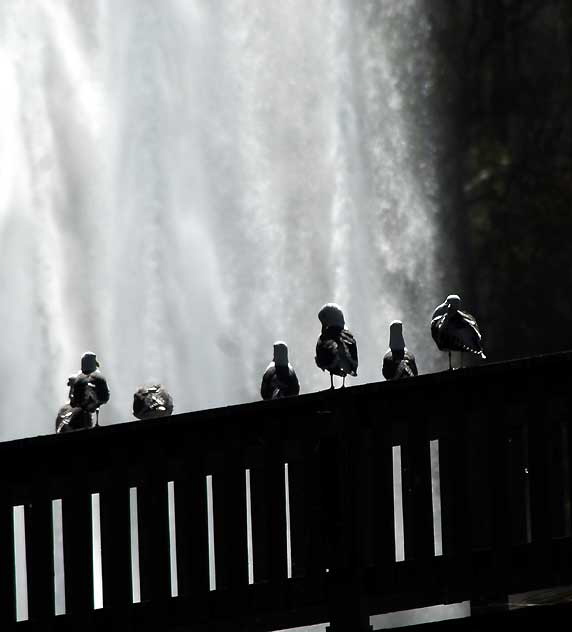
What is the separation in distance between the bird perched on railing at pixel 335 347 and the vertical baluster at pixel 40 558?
98.3 inches

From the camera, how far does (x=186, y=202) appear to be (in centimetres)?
2797

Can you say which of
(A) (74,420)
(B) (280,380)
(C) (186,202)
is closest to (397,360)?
(B) (280,380)

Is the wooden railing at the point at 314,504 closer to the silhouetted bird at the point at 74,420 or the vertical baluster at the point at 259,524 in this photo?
the vertical baluster at the point at 259,524

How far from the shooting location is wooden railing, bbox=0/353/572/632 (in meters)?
12.0

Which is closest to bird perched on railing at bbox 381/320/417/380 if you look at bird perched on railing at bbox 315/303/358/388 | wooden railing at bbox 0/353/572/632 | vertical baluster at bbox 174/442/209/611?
bird perched on railing at bbox 315/303/358/388

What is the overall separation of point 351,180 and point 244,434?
708 inches

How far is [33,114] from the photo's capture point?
90.4 ft

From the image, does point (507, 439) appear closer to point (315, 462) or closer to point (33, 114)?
point (315, 462)

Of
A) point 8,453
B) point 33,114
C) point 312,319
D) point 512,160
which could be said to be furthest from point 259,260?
point 8,453

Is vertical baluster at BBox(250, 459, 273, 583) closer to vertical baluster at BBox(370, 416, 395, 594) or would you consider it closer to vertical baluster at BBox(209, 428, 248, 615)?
vertical baluster at BBox(209, 428, 248, 615)

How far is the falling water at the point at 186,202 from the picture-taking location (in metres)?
26.7

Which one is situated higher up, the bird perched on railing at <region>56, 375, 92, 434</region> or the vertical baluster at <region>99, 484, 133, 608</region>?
the bird perched on railing at <region>56, 375, 92, 434</region>

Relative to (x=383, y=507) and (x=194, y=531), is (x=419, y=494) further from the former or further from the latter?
(x=194, y=531)

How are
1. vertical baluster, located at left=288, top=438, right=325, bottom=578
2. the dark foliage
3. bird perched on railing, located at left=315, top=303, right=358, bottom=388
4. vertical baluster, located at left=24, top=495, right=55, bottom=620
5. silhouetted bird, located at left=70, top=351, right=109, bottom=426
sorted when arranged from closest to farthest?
vertical baluster, located at left=288, top=438, right=325, bottom=578 < vertical baluster, located at left=24, top=495, right=55, bottom=620 < bird perched on railing, located at left=315, top=303, right=358, bottom=388 < silhouetted bird, located at left=70, top=351, right=109, bottom=426 < the dark foliage
